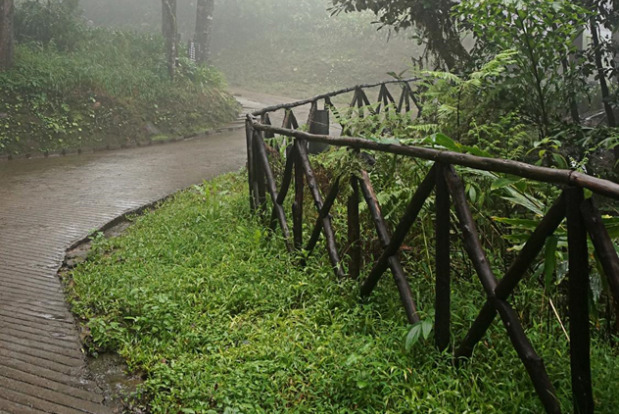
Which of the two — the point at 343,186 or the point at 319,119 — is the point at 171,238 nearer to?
the point at 343,186

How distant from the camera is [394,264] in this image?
3.87 meters

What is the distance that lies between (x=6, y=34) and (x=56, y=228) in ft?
28.4

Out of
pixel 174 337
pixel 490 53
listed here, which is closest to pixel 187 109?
pixel 490 53

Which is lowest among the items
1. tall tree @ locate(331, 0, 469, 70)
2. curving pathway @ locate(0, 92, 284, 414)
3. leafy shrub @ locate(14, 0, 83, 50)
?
curving pathway @ locate(0, 92, 284, 414)

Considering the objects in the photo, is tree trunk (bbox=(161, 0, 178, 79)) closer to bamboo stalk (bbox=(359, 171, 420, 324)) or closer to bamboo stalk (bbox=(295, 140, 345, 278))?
bamboo stalk (bbox=(295, 140, 345, 278))

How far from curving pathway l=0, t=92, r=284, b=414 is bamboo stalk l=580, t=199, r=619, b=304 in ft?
8.96

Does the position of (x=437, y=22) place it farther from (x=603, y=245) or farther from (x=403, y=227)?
(x=603, y=245)

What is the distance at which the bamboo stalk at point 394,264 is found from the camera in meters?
3.71

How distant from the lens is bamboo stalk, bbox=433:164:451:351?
329cm

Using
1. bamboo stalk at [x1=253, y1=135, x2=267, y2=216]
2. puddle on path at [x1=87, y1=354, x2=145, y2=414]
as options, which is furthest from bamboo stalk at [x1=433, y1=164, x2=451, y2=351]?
bamboo stalk at [x1=253, y1=135, x2=267, y2=216]

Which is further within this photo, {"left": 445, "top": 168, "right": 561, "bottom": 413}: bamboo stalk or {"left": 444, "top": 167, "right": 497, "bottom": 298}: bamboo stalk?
{"left": 444, "top": 167, "right": 497, "bottom": 298}: bamboo stalk

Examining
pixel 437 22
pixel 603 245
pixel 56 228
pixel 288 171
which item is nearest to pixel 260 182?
pixel 288 171

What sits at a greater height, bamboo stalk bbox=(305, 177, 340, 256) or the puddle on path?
bamboo stalk bbox=(305, 177, 340, 256)

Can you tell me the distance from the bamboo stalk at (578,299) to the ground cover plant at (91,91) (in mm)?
12048
